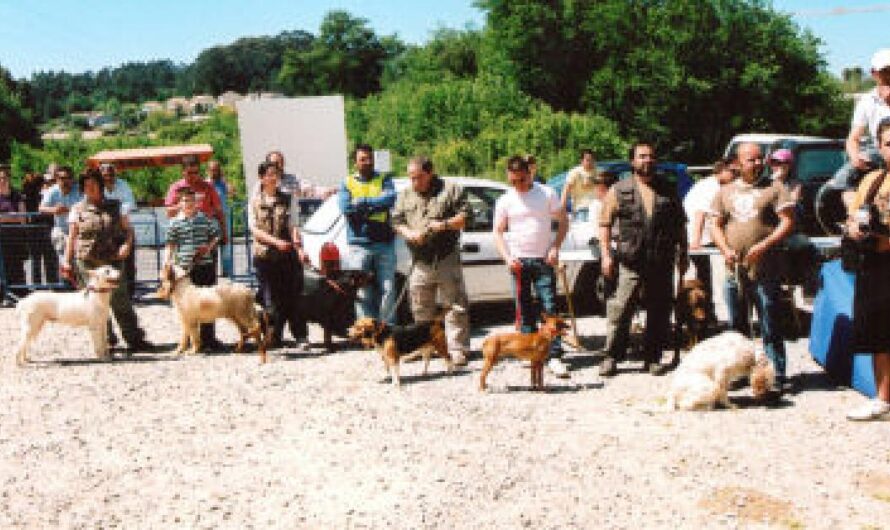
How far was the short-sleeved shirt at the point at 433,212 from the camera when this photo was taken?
772cm

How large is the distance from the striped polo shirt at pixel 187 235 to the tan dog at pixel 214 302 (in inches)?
5.6

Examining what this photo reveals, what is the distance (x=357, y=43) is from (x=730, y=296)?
287 ft

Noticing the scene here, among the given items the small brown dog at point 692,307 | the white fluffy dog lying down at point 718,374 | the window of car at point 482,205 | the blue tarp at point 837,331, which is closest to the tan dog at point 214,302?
the window of car at point 482,205

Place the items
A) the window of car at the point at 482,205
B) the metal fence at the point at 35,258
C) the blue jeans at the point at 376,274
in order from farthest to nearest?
the metal fence at the point at 35,258 → the window of car at the point at 482,205 → the blue jeans at the point at 376,274

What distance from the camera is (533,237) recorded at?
7.66 metres

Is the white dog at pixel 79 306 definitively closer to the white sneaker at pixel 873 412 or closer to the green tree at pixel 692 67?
the white sneaker at pixel 873 412

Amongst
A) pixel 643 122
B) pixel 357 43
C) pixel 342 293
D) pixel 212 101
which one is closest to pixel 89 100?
pixel 212 101

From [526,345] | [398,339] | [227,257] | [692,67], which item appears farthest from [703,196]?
[692,67]

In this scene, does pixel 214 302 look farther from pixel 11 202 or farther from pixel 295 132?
pixel 295 132

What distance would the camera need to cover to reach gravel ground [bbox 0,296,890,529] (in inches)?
192

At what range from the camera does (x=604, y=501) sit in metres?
4.95

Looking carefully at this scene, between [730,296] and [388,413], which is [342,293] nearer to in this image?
[388,413]

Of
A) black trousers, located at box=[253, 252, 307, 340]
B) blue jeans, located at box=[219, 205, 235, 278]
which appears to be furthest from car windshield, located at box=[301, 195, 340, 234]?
blue jeans, located at box=[219, 205, 235, 278]

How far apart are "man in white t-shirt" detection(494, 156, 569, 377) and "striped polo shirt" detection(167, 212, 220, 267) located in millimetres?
3052
